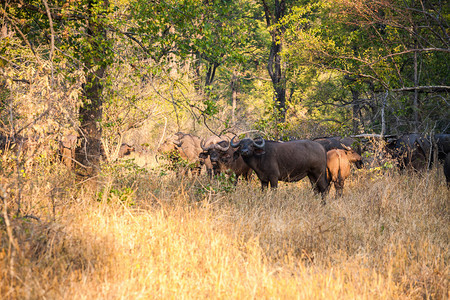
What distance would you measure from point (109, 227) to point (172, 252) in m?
1.06

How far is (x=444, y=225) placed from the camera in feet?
23.8

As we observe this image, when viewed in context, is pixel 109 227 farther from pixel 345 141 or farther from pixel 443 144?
pixel 443 144

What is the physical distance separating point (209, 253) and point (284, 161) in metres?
5.43

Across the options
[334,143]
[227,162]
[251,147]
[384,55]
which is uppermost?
[384,55]

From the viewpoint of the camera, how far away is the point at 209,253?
5375mm

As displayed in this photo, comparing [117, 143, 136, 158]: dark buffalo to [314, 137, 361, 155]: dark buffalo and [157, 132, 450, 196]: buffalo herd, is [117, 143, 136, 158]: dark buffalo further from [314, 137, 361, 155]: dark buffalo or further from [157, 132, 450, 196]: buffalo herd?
[314, 137, 361, 155]: dark buffalo

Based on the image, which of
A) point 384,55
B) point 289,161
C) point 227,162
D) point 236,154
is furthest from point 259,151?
point 384,55

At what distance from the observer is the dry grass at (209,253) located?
4340 mm

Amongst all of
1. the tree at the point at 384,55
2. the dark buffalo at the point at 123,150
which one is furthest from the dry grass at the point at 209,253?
the dark buffalo at the point at 123,150

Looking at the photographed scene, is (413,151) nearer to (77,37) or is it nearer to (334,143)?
(334,143)

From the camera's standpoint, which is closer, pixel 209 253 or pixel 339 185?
pixel 209 253

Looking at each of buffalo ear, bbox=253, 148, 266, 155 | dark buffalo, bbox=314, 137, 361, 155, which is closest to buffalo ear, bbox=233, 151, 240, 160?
buffalo ear, bbox=253, 148, 266, 155

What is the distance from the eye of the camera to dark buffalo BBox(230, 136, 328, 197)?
34.0 ft

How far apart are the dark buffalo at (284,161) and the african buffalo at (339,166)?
13.2 inches
